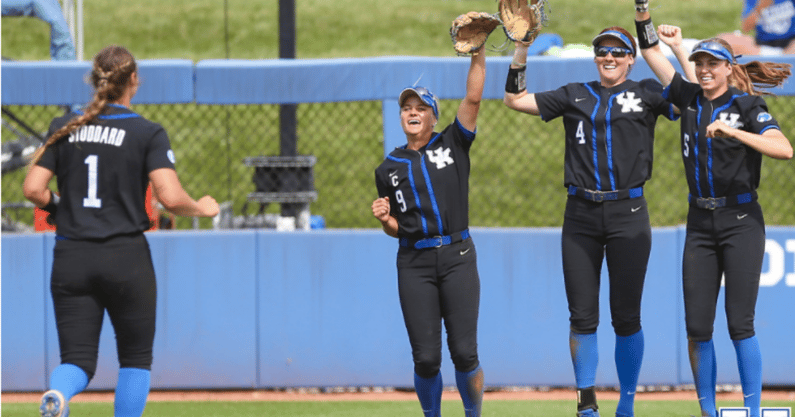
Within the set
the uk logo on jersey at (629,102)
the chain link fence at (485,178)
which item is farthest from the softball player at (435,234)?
the chain link fence at (485,178)

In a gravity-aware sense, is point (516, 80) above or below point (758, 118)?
above

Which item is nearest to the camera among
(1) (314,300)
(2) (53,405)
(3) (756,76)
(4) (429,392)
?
(2) (53,405)

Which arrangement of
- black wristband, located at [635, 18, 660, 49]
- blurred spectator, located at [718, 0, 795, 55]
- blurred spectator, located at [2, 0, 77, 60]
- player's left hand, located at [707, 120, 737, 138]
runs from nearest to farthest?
1. player's left hand, located at [707, 120, 737, 138]
2. black wristband, located at [635, 18, 660, 49]
3. blurred spectator, located at [2, 0, 77, 60]
4. blurred spectator, located at [718, 0, 795, 55]

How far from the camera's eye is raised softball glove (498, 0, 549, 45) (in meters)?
4.30

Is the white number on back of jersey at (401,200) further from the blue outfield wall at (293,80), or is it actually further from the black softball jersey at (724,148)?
the blue outfield wall at (293,80)

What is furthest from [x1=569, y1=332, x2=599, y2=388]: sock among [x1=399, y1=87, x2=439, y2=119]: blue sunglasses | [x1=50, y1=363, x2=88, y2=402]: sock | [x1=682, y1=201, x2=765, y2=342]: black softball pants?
[x1=50, y1=363, x2=88, y2=402]: sock

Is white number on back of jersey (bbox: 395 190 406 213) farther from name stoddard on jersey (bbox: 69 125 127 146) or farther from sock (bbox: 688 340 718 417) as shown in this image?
sock (bbox: 688 340 718 417)

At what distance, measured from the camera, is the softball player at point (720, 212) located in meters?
4.32

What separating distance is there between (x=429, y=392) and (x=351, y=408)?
1469mm

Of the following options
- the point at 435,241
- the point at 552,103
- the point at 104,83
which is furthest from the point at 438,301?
the point at 104,83

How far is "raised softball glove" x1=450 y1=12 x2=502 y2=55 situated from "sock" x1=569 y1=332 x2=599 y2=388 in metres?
1.57

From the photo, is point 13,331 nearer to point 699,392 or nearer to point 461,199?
point 461,199

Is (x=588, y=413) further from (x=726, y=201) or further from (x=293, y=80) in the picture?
(x=293, y=80)

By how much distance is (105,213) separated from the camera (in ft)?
12.1
